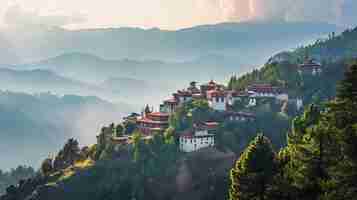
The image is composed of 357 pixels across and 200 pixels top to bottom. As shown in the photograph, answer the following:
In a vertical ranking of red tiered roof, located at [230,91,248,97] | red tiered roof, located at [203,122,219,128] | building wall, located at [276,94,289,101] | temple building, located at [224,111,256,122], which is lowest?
red tiered roof, located at [203,122,219,128]

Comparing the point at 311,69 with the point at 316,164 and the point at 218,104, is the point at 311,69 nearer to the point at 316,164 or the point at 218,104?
the point at 218,104

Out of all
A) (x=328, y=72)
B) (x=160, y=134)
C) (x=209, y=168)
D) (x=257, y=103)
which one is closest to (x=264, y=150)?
(x=209, y=168)

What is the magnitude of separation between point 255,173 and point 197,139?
47017mm

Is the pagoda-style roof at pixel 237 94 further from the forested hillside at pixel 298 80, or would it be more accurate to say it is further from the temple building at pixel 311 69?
the temple building at pixel 311 69

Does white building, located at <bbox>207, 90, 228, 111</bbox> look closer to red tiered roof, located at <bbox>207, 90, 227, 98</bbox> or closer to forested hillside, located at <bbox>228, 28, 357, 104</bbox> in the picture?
red tiered roof, located at <bbox>207, 90, 227, 98</bbox>

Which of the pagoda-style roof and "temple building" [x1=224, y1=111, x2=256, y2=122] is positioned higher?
the pagoda-style roof

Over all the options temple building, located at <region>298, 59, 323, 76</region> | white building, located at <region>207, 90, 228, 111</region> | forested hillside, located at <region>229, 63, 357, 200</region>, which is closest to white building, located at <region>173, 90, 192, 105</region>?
white building, located at <region>207, 90, 228, 111</region>

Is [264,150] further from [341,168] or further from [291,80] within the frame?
[291,80]

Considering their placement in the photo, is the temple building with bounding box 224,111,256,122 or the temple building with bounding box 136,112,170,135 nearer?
the temple building with bounding box 136,112,170,135

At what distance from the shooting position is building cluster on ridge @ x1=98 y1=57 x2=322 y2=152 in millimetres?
73938

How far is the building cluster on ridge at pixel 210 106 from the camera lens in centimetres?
7394

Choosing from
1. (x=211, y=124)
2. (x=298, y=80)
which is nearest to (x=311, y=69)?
(x=298, y=80)

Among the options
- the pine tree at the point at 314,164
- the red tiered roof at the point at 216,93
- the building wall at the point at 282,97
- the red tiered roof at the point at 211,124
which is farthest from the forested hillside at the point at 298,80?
the pine tree at the point at 314,164

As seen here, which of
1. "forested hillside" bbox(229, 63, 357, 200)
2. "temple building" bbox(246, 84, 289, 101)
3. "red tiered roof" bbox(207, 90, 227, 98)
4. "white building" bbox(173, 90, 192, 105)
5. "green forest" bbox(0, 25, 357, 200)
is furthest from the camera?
"white building" bbox(173, 90, 192, 105)
